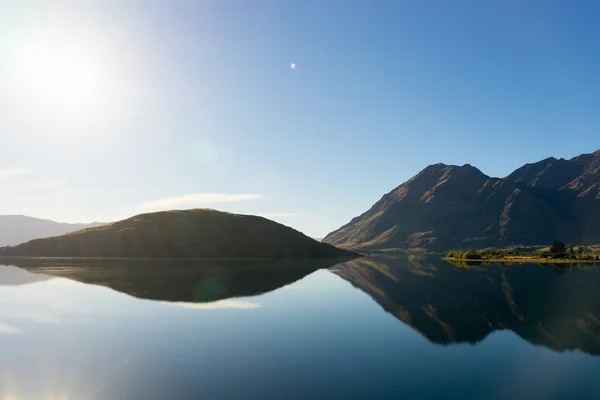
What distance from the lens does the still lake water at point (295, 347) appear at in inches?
958

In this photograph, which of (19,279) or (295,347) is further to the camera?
(19,279)

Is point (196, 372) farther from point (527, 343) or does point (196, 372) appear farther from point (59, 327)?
point (527, 343)

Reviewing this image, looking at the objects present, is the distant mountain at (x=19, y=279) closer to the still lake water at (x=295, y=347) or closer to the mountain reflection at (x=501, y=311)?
the still lake water at (x=295, y=347)

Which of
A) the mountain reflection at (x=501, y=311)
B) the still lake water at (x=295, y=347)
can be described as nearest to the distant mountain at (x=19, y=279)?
the still lake water at (x=295, y=347)

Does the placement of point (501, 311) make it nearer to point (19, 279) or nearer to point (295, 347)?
point (295, 347)

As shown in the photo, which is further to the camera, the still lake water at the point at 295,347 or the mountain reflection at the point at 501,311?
the mountain reflection at the point at 501,311

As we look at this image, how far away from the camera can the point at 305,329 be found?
4228cm

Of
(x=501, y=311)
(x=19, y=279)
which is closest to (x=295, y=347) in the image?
(x=501, y=311)

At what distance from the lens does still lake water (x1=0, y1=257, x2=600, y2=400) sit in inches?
958

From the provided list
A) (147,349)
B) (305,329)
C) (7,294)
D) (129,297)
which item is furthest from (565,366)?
(7,294)

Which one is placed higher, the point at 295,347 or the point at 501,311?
the point at 501,311

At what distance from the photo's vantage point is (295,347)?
1353 inches

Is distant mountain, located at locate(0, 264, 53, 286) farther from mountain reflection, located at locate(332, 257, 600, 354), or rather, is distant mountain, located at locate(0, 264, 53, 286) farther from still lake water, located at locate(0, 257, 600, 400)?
mountain reflection, located at locate(332, 257, 600, 354)

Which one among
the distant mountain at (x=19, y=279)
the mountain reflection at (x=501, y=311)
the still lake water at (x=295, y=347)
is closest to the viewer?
the still lake water at (x=295, y=347)
